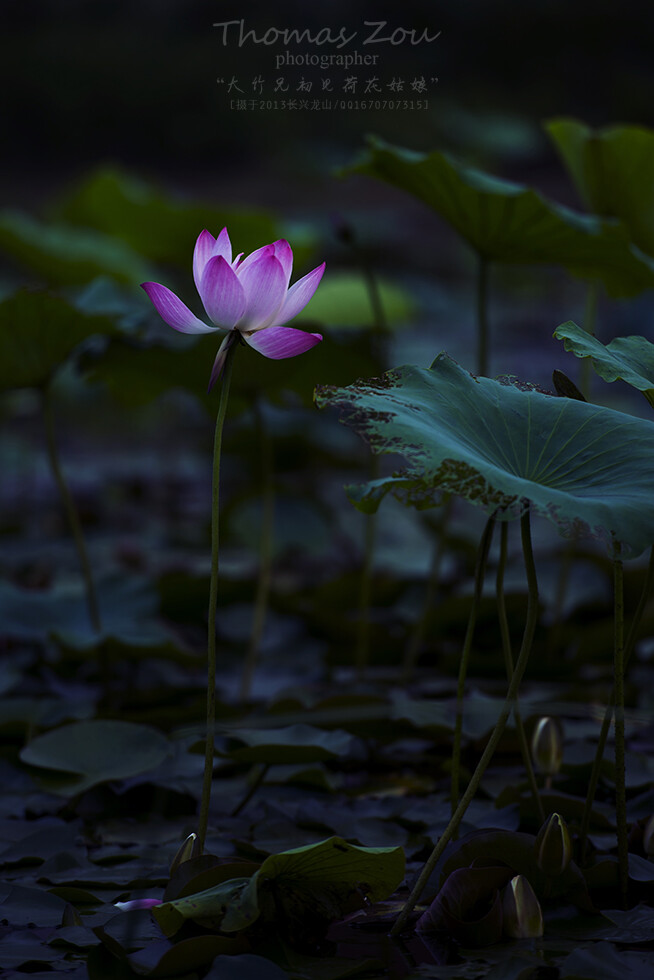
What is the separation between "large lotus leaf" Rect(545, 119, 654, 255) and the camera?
127 centimetres

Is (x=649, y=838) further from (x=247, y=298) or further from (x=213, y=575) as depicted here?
(x=247, y=298)

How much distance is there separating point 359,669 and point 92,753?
49 centimetres

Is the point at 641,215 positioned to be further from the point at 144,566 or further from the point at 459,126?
the point at 459,126

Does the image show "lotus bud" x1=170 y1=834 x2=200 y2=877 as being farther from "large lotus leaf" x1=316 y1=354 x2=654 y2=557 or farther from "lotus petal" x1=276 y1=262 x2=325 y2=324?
"lotus petal" x1=276 y1=262 x2=325 y2=324

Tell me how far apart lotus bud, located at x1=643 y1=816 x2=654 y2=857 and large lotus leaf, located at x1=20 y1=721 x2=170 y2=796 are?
445 millimetres

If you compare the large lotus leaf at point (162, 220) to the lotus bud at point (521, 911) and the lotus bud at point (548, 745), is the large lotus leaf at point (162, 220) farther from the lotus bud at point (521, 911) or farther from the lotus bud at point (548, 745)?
the lotus bud at point (521, 911)

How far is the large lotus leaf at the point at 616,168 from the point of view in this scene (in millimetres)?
1272

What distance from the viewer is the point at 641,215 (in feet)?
4.54

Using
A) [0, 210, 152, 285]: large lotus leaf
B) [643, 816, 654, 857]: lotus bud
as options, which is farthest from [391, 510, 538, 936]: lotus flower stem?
[0, 210, 152, 285]: large lotus leaf

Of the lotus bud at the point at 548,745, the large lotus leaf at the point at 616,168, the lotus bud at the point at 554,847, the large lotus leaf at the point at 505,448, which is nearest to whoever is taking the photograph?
the large lotus leaf at the point at 505,448

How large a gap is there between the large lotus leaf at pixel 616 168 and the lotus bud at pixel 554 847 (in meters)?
0.92

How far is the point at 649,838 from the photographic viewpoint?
0.80 meters

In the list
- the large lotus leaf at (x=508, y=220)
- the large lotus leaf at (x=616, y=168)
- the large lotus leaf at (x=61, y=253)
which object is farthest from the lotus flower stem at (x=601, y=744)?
the large lotus leaf at (x=61, y=253)

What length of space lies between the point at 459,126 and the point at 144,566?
4768 millimetres
